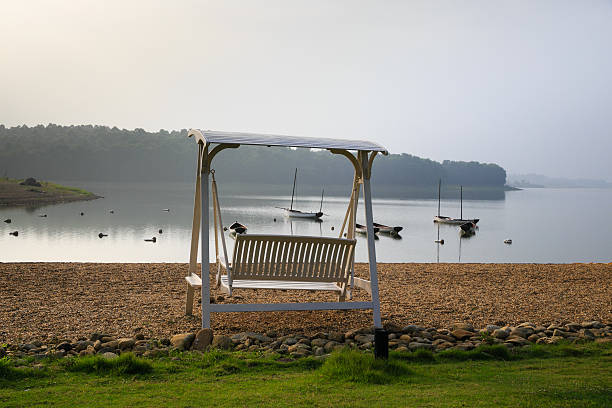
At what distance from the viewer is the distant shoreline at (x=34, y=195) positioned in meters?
69.6

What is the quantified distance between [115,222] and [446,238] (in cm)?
2493

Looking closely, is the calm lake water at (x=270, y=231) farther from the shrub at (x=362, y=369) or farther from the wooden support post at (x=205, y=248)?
the shrub at (x=362, y=369)

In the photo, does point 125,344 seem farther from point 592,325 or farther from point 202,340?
point 592,325

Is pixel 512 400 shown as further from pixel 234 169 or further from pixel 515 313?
pixel 234 169

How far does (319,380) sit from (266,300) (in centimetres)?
380

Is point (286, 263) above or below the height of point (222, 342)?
above

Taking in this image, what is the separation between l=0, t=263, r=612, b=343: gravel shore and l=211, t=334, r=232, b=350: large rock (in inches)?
25.3

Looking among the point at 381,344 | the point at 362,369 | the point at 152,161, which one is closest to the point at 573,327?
the point at 381,344

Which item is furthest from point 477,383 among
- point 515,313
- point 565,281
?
point 565,281

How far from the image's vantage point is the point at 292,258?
6059mm

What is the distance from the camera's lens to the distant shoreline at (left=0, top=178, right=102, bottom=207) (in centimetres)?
6962

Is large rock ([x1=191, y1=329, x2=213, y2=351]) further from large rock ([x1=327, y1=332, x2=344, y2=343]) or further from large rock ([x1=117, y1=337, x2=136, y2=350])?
large rock ([x1=327, y1=332, x2=344, y2=343])

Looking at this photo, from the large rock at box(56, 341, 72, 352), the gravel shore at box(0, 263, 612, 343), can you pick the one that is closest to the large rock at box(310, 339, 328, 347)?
the gravel shore at box(0, 263, 612, 343)

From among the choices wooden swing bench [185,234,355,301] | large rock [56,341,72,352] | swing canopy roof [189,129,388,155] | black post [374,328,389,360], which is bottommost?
large rock [56,341,72,352]
